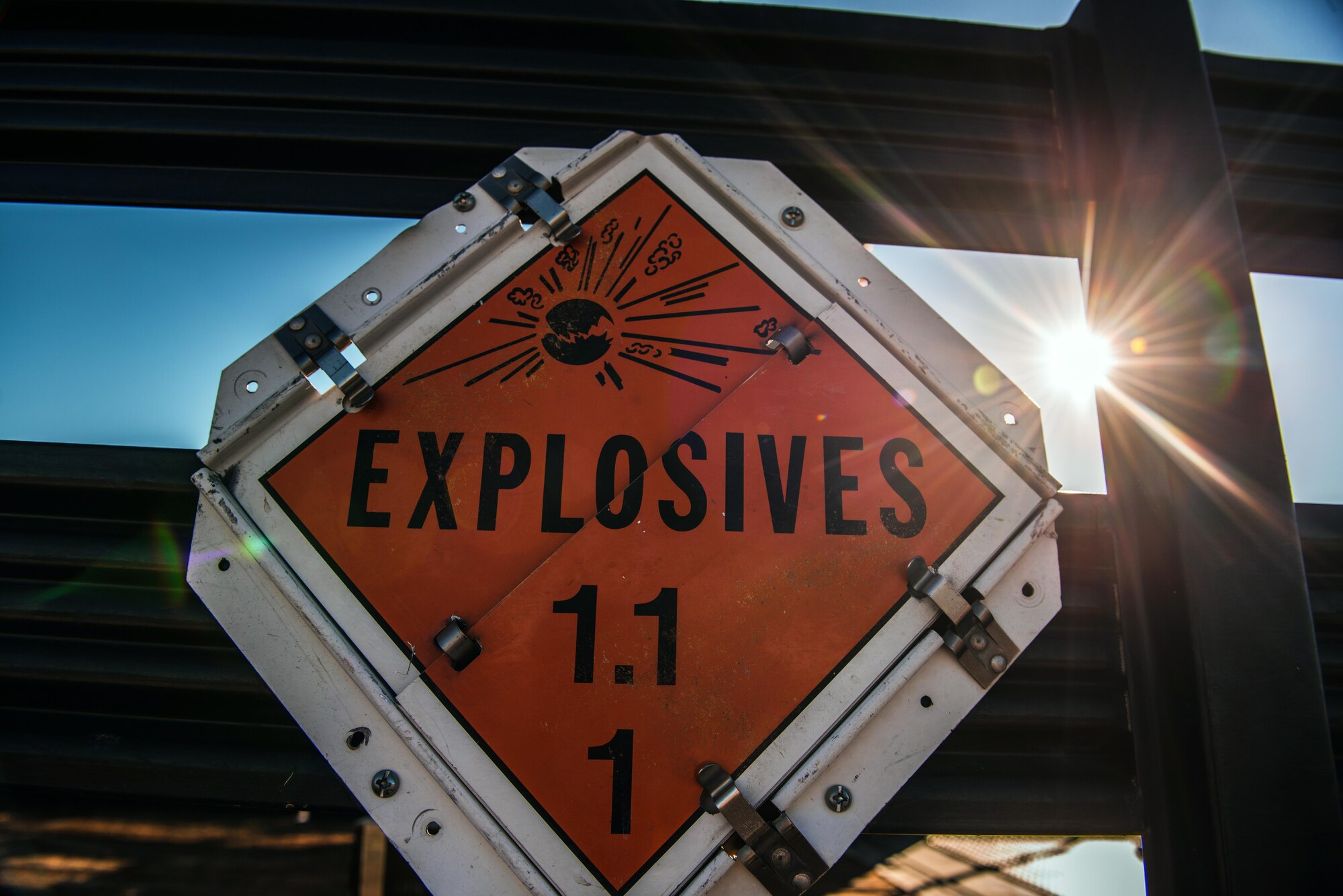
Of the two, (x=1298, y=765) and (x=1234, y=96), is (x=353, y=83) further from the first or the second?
(x=1298, y=765)

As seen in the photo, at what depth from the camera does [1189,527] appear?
1.90 meters

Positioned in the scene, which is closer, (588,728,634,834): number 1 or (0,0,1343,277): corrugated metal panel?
(588,728,634,834): number 1

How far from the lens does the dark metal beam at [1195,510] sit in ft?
5.83

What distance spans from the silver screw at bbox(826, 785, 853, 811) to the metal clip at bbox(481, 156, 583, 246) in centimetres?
140

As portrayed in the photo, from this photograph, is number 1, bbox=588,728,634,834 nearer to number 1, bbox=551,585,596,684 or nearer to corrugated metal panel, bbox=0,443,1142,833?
number 1, bbox=551,585,596,684

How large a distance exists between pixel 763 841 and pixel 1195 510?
1.52 meters

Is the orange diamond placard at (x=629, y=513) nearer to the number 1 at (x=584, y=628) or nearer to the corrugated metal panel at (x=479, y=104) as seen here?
the number 1 at (x=584, y=628)

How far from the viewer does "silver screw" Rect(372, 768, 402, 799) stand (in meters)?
1.38

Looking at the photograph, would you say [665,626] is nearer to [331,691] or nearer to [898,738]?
[898,738]

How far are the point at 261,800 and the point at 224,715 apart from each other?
280 mm

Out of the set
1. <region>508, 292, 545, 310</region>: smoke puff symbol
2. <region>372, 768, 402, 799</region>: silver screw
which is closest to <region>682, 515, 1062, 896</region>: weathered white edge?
<region>372, 768, 402, 799</region>: silver screw

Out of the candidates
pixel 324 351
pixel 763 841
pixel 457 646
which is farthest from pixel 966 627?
pixel 324 351

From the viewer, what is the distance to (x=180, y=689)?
6.58 feet

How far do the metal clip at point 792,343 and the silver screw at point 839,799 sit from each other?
36.4 inches
